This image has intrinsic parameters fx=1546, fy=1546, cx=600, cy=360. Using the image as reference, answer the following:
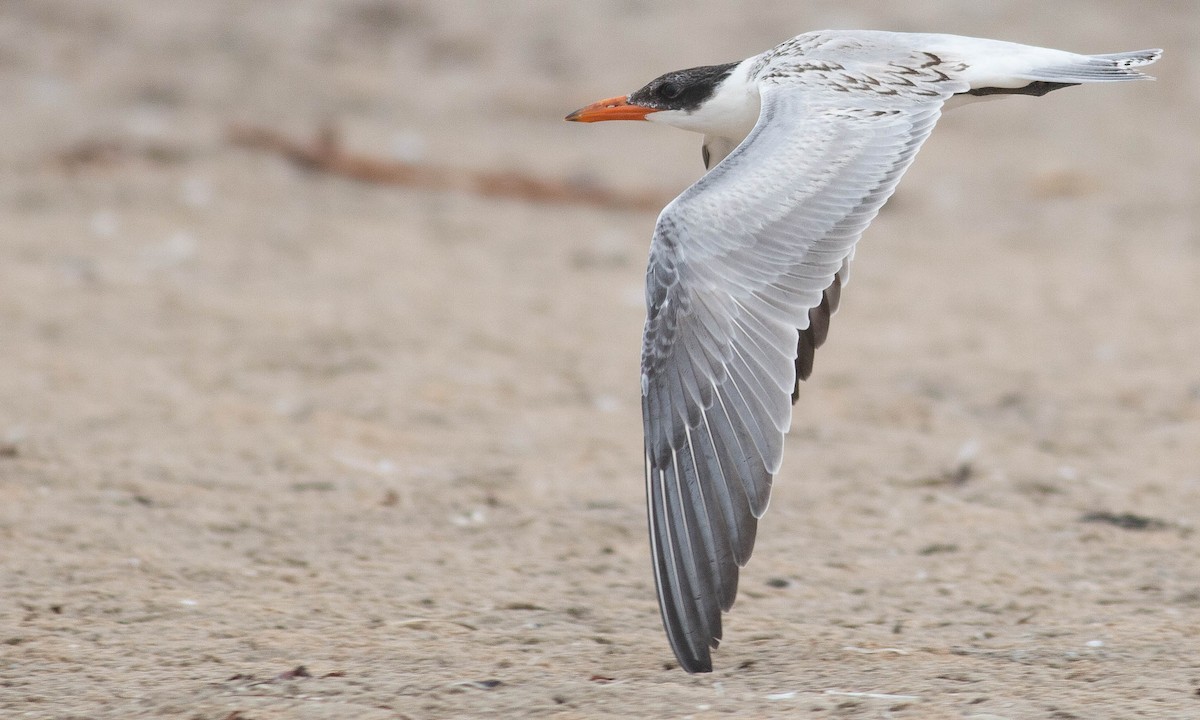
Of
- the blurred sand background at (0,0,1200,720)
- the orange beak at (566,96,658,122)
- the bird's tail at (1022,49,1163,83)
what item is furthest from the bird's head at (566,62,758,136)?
the blurred sand background at (0,0,1200,720)

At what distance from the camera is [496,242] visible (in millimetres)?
7391

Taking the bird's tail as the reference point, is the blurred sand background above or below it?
below

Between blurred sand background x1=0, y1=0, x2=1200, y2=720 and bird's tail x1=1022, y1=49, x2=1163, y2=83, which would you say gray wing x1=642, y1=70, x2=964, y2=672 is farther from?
bird's tail x1=1022, y1=49, x2=1163, y2=83

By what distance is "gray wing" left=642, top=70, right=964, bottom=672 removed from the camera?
10.4ft

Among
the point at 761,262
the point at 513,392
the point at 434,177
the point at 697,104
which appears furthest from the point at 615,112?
the point at 434,177

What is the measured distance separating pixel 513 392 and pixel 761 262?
2.05 meters

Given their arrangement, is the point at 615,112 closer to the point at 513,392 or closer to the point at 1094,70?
the point at 513,392

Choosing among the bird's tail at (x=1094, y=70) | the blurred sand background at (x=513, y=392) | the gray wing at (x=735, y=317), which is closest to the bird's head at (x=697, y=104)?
the gray wing at (x=735, y=317)

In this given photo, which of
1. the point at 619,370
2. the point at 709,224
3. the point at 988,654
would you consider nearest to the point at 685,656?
the point at 988,654

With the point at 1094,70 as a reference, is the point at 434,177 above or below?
below

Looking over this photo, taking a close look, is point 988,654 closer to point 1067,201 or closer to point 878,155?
point 878,155

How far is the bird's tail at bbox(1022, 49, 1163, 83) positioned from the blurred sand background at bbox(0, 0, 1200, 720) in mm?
1192

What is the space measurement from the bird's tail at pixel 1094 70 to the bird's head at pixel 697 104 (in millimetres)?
775

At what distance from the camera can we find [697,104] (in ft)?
14.7
